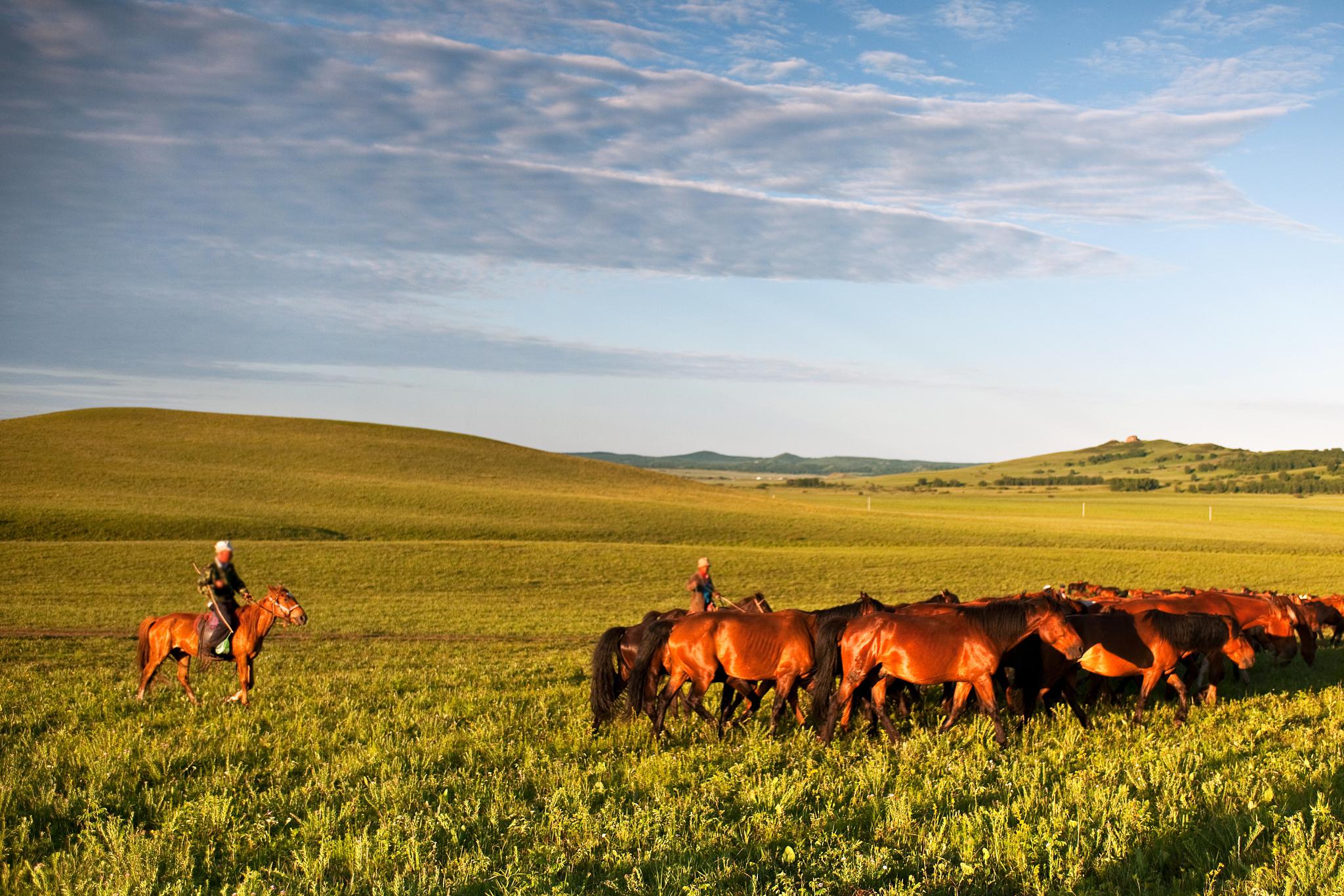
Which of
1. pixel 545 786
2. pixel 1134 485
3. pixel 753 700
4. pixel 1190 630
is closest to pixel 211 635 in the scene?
pixel 545 786

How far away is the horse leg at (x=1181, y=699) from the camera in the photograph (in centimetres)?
1066

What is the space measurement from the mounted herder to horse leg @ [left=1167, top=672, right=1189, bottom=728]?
10957mm

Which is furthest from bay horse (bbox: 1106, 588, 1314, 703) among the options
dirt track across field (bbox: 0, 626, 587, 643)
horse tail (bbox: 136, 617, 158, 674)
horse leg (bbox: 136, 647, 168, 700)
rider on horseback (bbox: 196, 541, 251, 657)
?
horse tail (bbox: 136, 617, 158, 674)

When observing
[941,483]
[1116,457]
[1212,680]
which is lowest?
[941,483]

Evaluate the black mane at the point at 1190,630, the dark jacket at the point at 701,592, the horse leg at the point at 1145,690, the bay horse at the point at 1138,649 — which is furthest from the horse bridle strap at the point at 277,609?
the black mane at the point at 1190,630

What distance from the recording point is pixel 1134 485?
13625cm

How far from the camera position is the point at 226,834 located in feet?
20.9

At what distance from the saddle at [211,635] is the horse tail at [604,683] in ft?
16.4

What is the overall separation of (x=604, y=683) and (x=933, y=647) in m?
3.80

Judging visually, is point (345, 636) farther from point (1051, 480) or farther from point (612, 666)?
point (1051, 480)

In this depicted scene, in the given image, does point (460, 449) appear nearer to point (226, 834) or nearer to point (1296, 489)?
point (226, 834)

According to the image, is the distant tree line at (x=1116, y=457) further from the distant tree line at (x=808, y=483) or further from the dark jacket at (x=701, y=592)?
the dark jacket at (x=701, y=592)

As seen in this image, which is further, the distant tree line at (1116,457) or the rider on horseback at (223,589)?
the distant tree line at (1116,457)

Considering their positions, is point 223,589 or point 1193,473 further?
point 1193,473
